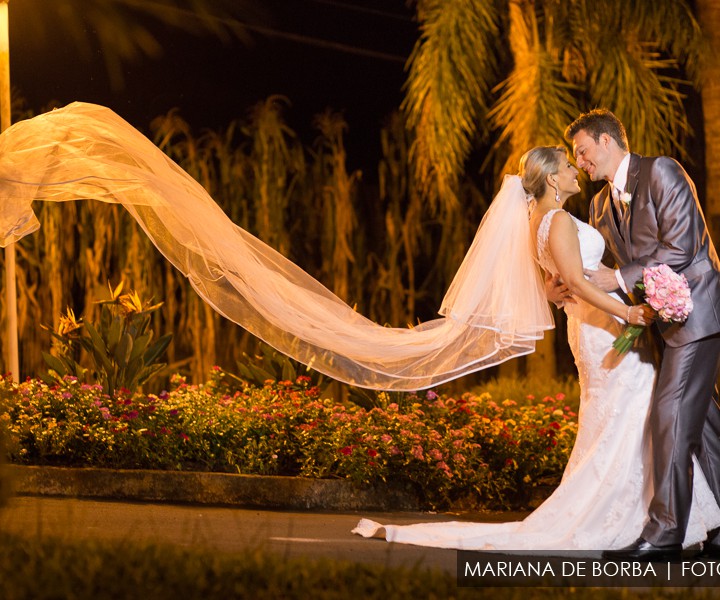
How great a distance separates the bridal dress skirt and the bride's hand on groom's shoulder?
0.12 metres

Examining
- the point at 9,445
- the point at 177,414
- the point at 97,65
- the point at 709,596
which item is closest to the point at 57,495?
the point at 177,414

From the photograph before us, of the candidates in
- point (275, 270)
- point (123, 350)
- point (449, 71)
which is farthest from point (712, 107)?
point (123, 350)

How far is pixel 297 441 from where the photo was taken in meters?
9.65

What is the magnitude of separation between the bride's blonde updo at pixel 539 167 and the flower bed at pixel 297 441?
8.48ft

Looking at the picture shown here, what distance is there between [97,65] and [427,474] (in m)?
11.3

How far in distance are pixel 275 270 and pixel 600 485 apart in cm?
271

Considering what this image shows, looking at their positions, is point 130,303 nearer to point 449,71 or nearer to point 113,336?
point 113,336

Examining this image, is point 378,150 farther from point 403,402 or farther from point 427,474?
point 427,474

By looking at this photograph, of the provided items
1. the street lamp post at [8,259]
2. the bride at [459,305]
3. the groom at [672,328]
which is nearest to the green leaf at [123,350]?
the street lamp post at [8,259]

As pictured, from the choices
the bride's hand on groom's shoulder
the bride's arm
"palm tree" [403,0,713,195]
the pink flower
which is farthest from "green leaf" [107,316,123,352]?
the bride's arm

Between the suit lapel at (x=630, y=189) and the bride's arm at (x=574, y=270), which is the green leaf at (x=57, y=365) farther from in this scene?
the suit lapel at (x=630, y=189)

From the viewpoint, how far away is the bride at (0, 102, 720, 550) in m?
7.07

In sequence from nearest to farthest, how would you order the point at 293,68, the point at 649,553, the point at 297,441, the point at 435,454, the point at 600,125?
the point at 649,553
the point at 600,125
the point at 435,454
the point at 297,441
the point at 293,68

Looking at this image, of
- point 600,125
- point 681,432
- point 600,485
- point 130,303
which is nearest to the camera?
point 681,432
